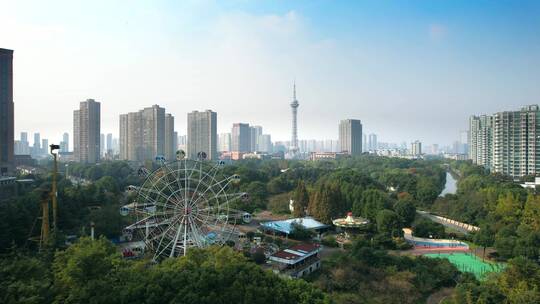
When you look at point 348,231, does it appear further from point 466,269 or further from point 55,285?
point 55,285

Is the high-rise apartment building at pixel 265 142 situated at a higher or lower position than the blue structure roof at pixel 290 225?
higher

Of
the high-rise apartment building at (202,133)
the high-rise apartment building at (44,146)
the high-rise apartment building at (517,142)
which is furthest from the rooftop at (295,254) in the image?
the high-rise apartment building at (44,146)

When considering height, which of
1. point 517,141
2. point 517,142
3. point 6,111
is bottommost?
point 517,142

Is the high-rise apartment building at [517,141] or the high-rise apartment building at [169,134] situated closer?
the high-rise apartment building at [517,141]

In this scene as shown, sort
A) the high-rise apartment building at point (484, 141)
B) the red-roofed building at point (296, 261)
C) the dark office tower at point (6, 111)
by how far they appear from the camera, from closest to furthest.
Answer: the red-roofed building at point (296, 261) → the dark office tower at point (6, 111) → the high-rise apartment building at point (484, 141)

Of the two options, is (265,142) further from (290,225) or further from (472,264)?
(472,264)

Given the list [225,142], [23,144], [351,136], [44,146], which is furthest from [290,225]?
[44,146]

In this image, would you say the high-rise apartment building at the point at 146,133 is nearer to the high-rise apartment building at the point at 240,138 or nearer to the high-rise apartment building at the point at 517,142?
the high-rise apartment building at the point at 517,142

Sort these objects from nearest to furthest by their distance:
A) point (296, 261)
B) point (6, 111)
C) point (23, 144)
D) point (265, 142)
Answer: point (296, 261), point (6, 111), point (23, 144), point (265, 142)
